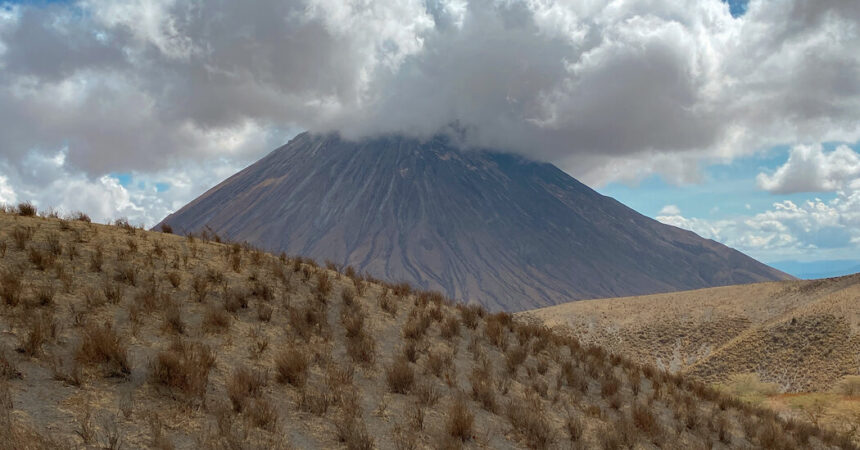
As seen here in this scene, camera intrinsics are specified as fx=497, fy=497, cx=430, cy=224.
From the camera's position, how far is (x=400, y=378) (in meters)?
9.07

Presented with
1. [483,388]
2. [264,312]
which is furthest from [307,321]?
[483,388]

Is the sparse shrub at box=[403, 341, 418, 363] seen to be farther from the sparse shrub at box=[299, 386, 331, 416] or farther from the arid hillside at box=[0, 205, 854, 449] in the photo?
the sparse shrub at box=[299, 386, 331, 416]

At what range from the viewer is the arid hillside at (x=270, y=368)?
6.45 meters

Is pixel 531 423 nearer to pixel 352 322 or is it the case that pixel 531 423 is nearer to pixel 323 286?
pixel 352 322

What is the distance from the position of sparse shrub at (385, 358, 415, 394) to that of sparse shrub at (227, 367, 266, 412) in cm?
229

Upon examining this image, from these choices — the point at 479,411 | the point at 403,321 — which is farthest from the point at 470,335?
the point at 479,411

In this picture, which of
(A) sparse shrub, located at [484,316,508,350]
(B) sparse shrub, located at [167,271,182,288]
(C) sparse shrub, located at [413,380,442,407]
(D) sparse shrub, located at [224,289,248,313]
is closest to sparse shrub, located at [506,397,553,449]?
(C) sparse shrub, located at [413,380,442,407]

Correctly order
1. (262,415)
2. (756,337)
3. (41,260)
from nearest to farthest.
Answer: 1. (262,415)
2. (41,260)
3. (756,337)

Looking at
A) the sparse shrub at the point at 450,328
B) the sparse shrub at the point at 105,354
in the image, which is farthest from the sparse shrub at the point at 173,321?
the sparse shrub at the point at 450,328

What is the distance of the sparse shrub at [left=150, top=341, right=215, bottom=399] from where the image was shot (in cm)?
692

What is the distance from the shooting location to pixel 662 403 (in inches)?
524

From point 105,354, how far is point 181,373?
115 cm

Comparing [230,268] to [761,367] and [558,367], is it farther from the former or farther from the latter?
[761,367]

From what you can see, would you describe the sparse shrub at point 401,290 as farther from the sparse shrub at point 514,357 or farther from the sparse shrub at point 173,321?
the sparse shrub at point 173,321
